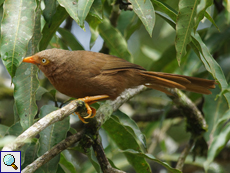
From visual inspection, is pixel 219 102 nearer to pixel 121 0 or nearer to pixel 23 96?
pixel 121 0

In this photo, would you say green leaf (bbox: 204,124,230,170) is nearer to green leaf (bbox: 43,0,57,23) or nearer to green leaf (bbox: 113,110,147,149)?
green leaf (bbox: 113,110,147,149)

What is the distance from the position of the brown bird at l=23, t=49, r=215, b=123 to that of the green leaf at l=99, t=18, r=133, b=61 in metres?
0.76

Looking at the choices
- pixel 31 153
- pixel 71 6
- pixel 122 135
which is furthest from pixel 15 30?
pixel 122 135

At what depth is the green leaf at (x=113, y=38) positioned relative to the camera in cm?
438

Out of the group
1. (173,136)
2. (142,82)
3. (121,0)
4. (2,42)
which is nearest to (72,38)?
(121,0)

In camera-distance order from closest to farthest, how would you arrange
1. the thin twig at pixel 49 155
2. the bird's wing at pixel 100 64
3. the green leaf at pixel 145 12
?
the thin twig at pixel 49 155
the green leaf at pixel 145 12
the bird's wing at pixel 100 64

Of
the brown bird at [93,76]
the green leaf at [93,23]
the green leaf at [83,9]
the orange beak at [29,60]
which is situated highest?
the green leaf at [83,9]

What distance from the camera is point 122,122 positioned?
12.1ft

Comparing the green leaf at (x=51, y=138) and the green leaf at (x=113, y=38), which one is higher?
the green leaf at (x=113, y=38)

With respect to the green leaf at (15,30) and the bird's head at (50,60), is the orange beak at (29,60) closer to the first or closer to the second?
the bird's head at (50,60)

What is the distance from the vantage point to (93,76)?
3326 millimetres

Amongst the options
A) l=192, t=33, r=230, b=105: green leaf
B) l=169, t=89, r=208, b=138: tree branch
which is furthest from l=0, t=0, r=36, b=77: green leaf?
l=169, t=89, r=208, b=138: tree branch

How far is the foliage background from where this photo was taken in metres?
2.56

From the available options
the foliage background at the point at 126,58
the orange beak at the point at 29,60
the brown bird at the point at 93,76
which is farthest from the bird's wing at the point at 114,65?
the orange beak at the point at 29,60
